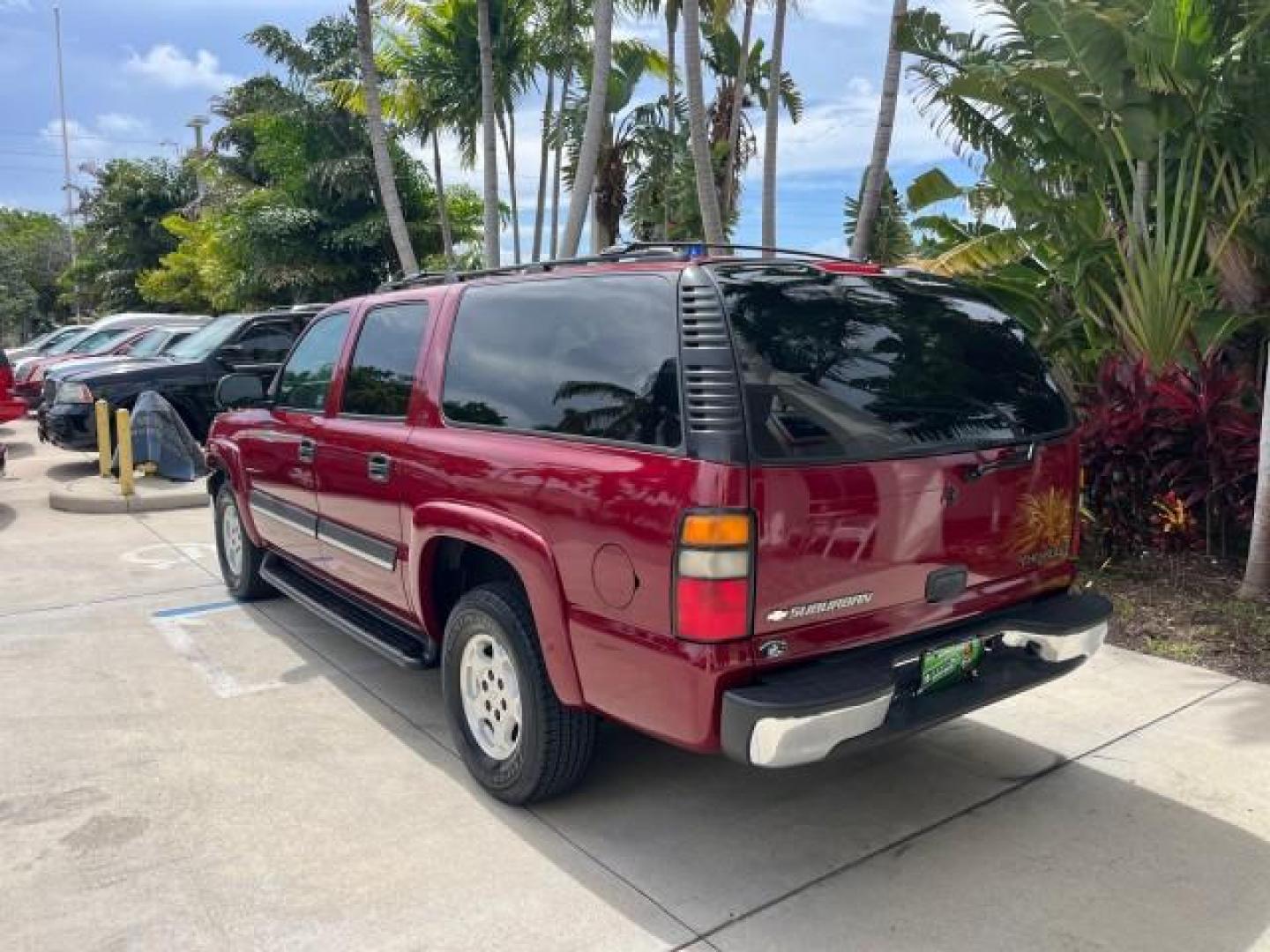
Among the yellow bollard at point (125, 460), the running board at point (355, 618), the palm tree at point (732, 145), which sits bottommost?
the running board at point (355, 618)

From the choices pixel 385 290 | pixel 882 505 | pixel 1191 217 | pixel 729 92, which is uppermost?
pixel 729 92

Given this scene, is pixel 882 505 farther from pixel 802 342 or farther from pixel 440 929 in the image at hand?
pixel 440 929

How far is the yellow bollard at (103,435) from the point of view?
9.90 meters

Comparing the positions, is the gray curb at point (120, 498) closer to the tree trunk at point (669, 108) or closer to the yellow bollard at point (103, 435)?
the yellow bollard at point (103, 435)

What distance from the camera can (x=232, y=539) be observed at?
6.29 metres

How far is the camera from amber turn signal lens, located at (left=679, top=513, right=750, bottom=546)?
268 centimetres

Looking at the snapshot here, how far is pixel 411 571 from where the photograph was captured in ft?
12.6

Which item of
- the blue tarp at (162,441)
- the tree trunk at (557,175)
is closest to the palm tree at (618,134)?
the tree trunk at (557,175)

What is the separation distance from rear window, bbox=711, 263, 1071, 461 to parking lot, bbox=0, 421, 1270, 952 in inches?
53.0

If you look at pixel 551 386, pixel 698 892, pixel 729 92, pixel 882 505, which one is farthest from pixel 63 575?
pixel 729 92

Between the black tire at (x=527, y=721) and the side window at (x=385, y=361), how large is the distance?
1.05 metres

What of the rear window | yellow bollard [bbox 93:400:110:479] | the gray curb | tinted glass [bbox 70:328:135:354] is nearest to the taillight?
the rear window

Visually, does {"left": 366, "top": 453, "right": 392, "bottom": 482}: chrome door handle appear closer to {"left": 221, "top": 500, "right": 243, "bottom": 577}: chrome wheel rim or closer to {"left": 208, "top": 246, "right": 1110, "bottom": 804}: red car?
{"left": 208, "top": 246, "right": 1110, "bottom": 804}: red car

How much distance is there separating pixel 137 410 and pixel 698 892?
9097 millimetres
